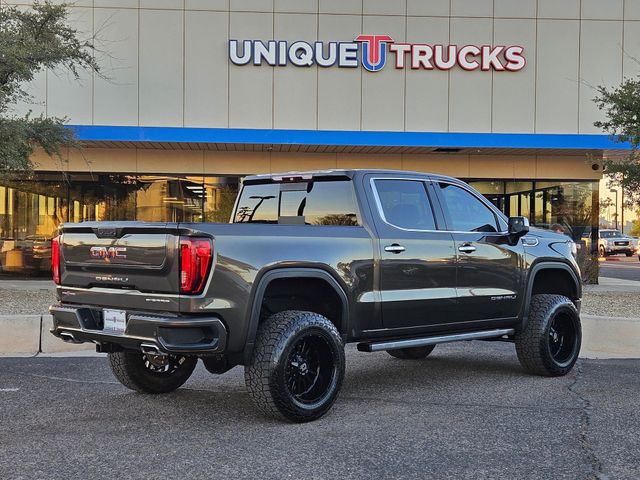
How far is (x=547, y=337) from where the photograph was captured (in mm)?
7105

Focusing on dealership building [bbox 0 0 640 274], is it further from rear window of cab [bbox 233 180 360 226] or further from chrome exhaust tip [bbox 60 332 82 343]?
chrome exhaust tip [bbox 60 332 82 343]

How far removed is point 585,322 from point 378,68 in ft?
32.8

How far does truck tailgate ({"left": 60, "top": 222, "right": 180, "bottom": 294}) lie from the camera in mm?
4863

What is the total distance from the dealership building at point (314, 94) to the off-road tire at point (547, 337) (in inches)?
384

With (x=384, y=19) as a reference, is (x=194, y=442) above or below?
below

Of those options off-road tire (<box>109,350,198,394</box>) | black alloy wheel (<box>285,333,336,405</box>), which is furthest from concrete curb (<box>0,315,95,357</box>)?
black alloy wheel (<box>285,333,336,405</box>)

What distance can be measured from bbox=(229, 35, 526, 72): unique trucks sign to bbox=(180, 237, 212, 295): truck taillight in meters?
13.3

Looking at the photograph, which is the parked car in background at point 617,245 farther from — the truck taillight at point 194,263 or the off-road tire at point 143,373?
the truck taillight at point 194,263

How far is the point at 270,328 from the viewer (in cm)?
518

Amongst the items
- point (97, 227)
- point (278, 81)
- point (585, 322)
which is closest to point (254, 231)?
point (97, 227)

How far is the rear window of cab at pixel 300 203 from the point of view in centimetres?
612

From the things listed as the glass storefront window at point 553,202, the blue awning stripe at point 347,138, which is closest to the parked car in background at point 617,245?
the glass storefront window at point 553,202

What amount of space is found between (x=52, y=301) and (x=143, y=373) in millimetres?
6646

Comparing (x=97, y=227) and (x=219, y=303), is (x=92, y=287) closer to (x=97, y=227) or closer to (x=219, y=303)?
(x=97, y=227)
